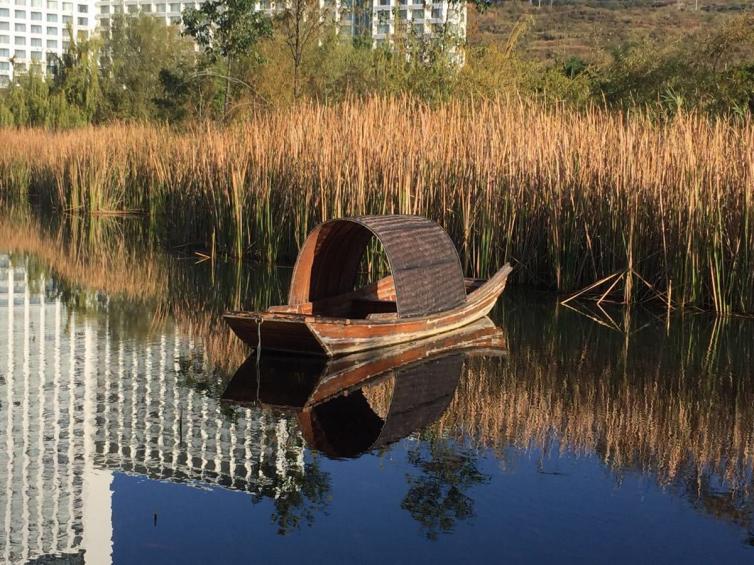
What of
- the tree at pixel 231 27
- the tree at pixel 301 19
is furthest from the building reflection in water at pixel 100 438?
the tree at pixel 231 27

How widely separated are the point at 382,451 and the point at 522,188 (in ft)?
19.2

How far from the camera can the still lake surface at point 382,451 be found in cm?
474

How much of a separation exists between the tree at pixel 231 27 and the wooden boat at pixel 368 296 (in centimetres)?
1255

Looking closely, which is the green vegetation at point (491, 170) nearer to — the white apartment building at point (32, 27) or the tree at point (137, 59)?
the tree at point (137, 59)

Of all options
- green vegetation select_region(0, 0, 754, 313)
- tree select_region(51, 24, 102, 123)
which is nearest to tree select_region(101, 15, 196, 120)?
tree select_region(51, 24, 102, 123)

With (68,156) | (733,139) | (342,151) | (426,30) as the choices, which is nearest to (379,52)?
(426,30)

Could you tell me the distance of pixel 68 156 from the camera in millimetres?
20641

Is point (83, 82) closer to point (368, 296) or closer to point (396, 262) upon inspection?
point (368, 296)

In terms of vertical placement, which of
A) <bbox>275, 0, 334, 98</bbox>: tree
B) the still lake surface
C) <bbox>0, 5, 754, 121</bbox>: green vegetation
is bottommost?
the still lake surface

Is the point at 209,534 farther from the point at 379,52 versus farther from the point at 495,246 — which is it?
the point at 379,52

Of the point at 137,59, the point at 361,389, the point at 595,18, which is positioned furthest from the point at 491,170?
the point at 595,18

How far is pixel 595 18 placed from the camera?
1973 inches

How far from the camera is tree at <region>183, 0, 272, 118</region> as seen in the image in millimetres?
22016

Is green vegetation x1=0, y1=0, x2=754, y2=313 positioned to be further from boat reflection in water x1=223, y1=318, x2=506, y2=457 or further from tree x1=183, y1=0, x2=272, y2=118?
boat reflection in water x1=223, y1=318, x2=506, y2=457
